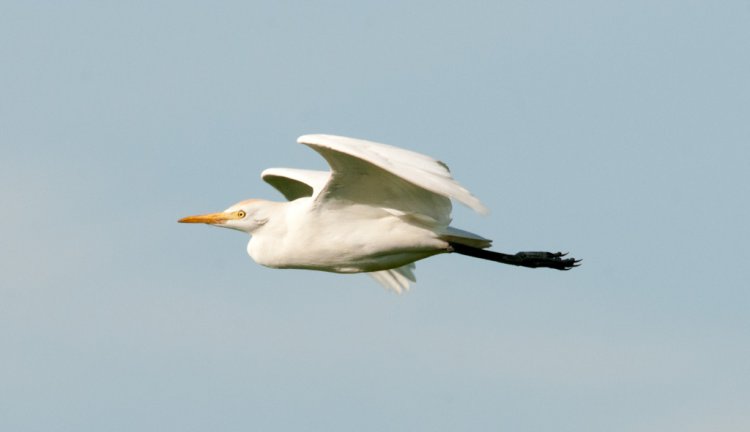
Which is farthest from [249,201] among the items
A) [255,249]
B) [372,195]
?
[372,195]

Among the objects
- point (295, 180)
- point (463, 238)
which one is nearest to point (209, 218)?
point (295, 180)

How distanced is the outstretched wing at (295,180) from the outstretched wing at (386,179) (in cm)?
130

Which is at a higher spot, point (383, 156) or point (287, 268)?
point (383, 156)

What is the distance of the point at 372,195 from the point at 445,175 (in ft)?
6.01

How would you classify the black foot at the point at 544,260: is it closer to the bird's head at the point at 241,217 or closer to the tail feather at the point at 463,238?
the tail feather at the point at 463,238

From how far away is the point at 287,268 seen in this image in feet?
69.9

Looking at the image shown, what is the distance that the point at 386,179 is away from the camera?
20000 mm

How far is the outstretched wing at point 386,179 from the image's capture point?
1823 cm

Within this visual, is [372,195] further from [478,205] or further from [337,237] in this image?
[478,205]

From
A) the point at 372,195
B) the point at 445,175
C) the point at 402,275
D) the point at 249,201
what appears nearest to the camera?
the point at 445,175

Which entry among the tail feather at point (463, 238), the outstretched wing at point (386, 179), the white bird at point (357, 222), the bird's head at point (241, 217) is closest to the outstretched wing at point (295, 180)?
the white bird at point (357, 222)

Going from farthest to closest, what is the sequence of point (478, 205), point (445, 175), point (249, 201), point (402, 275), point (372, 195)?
point (402, 275) < point (249, 201) < point (372, 195) < point (445, 175) < point (478, 205)

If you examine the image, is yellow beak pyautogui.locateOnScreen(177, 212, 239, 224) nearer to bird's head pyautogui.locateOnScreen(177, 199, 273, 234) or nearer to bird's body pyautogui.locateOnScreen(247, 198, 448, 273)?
bird's head pyautogui.locateOnScreen(177, 199, 273, 234)

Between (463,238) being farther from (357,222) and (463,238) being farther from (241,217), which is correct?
(241,217)
